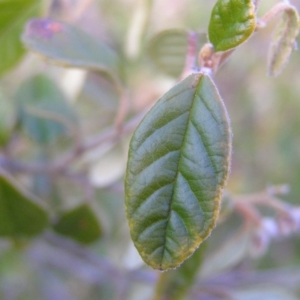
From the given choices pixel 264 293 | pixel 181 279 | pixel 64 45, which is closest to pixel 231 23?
pixel 64 45

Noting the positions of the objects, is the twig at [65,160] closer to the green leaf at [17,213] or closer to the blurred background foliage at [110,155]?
the blurred background foliage at [110,155]

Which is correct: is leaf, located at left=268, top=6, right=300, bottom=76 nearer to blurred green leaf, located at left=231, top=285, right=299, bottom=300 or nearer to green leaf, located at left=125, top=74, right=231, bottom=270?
green leaf, located at left=125, top=74, right=231, bottom=270

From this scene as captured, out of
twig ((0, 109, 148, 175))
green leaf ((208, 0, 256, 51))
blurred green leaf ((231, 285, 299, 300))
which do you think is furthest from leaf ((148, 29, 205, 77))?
blurred green leaf ((231, 285, 299, 300))

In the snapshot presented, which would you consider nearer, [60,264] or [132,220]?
[132,220]

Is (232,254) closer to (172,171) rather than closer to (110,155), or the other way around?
(110,155)

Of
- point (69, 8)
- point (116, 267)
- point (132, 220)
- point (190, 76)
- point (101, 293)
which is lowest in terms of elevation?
point (101, 293)

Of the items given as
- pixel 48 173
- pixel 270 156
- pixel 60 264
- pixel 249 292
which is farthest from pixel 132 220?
pixel 270 156

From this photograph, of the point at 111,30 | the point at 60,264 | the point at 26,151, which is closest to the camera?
the point at 26,151

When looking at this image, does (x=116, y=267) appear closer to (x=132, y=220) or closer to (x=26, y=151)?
(x=26, y=151)
